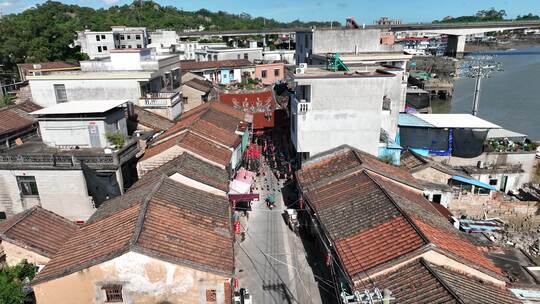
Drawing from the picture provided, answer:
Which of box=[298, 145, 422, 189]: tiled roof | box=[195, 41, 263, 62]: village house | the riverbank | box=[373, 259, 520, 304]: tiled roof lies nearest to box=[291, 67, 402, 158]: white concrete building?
box=[298, 145, 422, 189]: tiled roof

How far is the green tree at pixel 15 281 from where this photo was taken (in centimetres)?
1096

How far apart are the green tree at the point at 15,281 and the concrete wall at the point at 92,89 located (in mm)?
Result: 13459

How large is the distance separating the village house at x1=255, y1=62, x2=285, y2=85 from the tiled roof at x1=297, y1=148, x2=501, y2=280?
97.8ft

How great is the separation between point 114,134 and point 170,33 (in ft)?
192

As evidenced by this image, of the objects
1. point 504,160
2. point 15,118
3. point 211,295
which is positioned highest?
point 15,118

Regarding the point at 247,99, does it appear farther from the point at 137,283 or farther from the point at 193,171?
the point at 137,283

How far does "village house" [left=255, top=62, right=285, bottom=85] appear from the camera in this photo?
154ft

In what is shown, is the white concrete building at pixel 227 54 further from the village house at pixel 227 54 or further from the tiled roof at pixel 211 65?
the tiled roof at pixel 211 65

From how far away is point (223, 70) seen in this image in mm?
44438

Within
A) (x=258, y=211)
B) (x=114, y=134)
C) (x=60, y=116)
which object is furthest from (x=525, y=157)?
(x=60, y=116)

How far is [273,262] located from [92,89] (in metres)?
16.5

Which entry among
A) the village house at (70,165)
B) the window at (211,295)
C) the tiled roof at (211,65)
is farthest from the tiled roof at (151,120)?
the tiled roof at (211,65)

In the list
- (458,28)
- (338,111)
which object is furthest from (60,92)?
(458,28)

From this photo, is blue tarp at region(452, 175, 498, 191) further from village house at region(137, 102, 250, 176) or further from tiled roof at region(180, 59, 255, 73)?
tiled roof at region(180, 59, 255, 73)
